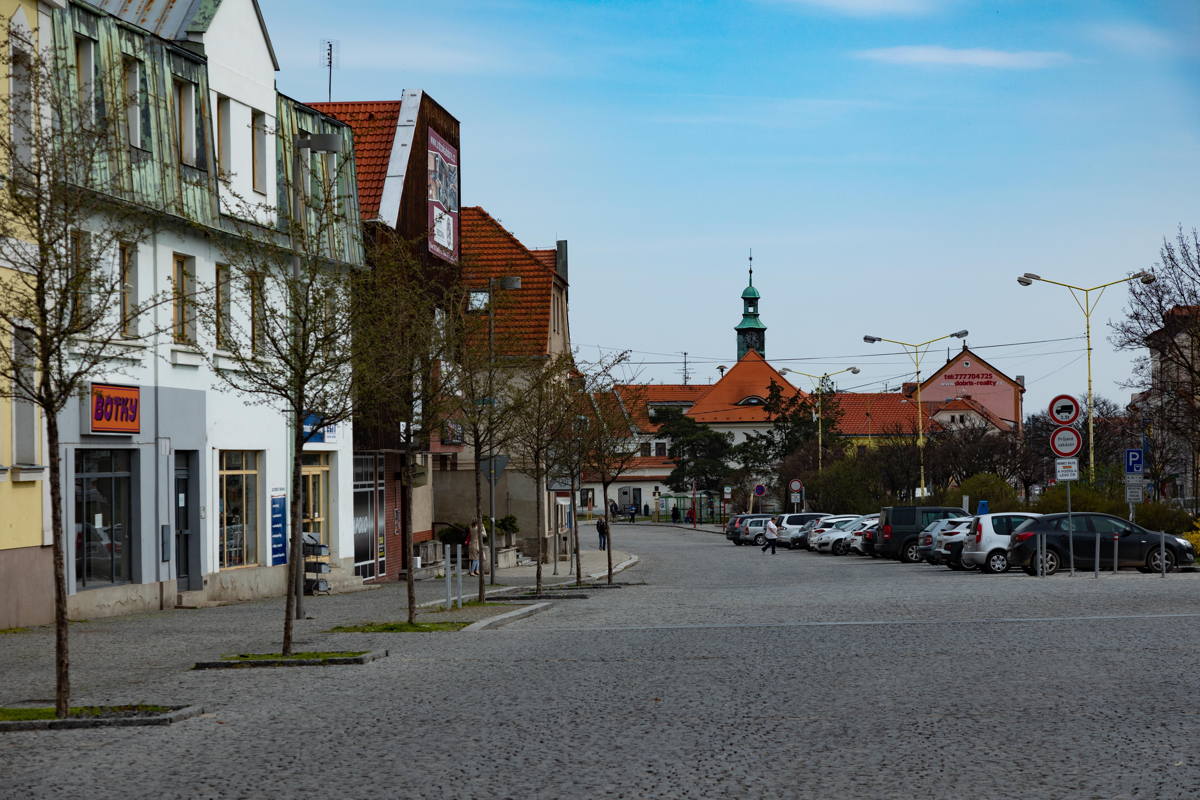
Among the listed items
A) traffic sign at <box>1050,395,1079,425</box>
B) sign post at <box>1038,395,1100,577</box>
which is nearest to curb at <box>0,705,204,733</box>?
sign post at <box>1038,395,1100,577</box>

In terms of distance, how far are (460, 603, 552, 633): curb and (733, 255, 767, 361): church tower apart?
14902 cm

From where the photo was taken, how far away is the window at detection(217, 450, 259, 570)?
93.9 feet

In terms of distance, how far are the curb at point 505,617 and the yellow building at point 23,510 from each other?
609 cm

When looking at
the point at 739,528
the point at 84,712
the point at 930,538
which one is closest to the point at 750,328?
the point at 739,528

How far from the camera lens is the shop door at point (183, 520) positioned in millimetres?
26952

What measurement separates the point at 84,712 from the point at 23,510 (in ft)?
35.1

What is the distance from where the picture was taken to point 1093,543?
34.5 m

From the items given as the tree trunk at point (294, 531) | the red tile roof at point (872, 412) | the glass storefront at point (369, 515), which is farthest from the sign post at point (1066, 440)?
the red tile roof at point (872, 412)

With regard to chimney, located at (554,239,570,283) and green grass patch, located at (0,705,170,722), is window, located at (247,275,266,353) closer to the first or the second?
green grass patch, located at (0,705,170,722)

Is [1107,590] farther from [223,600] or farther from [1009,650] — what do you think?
[223,600]

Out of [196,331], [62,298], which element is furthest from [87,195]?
[196,331]

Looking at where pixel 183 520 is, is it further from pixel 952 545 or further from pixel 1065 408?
pixel 952 545

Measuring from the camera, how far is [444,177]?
42.7m

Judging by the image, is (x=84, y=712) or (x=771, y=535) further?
(x=771, y=535)
